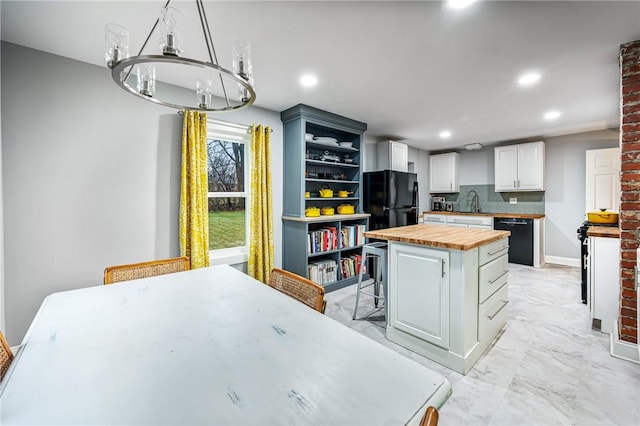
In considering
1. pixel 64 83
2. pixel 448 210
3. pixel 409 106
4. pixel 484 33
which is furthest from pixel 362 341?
pixel 448 210

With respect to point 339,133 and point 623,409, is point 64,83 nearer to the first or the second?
point 339,133

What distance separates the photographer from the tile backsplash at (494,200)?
530 centimetres

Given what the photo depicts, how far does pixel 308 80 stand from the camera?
2631mm

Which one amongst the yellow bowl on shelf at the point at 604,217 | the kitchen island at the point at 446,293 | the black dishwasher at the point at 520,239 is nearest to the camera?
the kitchen island at the point at 446,293

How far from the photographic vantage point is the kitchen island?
6.41 ft

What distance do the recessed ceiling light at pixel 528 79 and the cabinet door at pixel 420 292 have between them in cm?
192

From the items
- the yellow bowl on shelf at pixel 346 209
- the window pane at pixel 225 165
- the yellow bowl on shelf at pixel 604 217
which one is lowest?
the yellow bowl on shelf at pixel 604 217

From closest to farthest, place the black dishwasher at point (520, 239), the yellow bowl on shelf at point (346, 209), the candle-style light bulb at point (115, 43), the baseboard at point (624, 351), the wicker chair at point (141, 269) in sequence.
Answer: the candle-style light bulb at point (115, 43)
the wicker chair at point (141, 269)
the baseboard at point (624, 351)
the yellow bowl on shelf at point (346, 209)
the black dishwasher at point (520, 239)

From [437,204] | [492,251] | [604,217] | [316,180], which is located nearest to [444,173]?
[437,204]

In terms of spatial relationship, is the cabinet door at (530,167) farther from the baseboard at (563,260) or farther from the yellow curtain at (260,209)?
the yellow curtain at (260,209)

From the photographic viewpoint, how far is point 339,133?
4.36 m

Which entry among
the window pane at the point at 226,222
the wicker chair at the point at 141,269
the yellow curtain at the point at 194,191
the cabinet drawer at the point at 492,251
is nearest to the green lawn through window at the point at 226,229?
the window pane at the point at 226,222

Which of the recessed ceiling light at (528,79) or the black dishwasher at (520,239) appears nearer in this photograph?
the recessed ceiling light at (528,79)

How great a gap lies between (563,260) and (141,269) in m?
6.43
